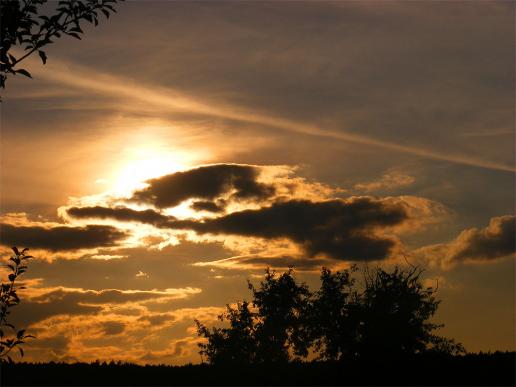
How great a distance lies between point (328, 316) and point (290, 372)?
36.0 m

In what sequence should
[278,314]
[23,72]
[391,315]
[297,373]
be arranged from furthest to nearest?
[278,314] → [391,315] → [297,373] → [23,72]

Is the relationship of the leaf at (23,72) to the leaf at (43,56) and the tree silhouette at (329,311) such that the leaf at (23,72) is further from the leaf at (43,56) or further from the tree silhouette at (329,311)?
the tree silhouette at (329,311)

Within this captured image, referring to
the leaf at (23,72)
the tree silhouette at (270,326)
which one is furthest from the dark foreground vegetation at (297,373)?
the tree silhouette at (270,326)

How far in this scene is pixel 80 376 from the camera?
2055cm

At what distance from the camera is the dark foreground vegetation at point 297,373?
63.7 feet

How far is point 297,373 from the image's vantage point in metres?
21.4

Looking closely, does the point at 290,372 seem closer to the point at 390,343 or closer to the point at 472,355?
the point at 472,355

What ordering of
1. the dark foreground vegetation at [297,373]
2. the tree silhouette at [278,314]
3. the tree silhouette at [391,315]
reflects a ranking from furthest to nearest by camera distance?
the tree silhouette at [278,314] → the tree silhouette at [391,315] → the dark foreground vegetation at [297,373]

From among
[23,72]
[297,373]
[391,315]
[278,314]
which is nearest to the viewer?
[23,72]

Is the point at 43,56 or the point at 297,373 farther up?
the point at 43,56

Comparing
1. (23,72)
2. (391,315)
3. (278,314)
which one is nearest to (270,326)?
(278,314)

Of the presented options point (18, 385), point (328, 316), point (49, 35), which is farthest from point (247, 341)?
point (49, 35)

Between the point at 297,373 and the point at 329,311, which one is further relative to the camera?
the point at 329,311

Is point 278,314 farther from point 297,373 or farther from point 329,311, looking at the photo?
point 297,373
